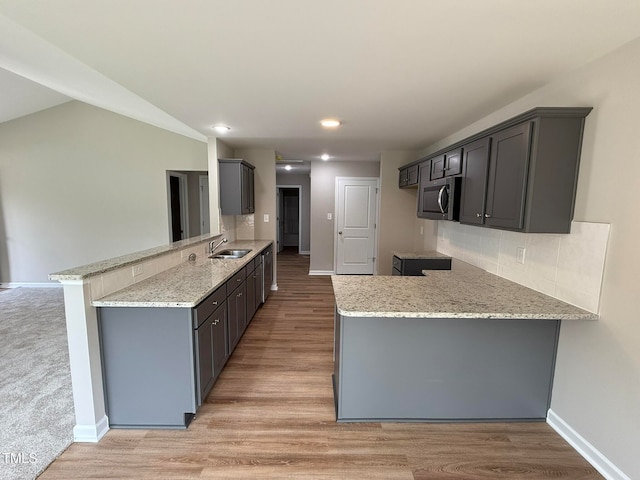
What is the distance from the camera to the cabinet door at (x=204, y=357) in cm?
192

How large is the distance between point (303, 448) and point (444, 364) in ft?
3.47

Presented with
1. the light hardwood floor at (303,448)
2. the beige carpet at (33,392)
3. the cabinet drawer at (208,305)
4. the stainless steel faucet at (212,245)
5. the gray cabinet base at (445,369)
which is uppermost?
the stainless steel faucet at (212,245)

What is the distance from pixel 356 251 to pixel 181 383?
455 cm

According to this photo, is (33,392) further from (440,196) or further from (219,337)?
(440,196)

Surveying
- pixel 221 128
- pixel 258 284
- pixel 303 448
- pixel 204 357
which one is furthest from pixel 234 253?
pixel 303 448

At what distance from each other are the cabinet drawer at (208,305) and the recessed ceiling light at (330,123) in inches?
75.4

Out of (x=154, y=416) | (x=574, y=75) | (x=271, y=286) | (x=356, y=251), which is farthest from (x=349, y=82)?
(x=356, y=251)

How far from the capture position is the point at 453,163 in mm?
2727

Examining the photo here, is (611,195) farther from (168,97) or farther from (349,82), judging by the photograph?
(168,97)

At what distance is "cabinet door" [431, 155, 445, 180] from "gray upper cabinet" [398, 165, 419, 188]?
0.50 m

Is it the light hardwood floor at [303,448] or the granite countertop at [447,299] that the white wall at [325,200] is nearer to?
the granite countertop at [447,299]

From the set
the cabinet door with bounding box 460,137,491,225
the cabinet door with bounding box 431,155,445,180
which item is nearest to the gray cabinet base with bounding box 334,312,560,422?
the cabinet door with bounding box 460,137,491,225

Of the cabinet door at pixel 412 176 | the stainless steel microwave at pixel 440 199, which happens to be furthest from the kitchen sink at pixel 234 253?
the cabinet door at pixel 412 176

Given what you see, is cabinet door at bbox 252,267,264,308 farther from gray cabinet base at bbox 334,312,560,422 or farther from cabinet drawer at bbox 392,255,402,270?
gray cabinet base at bbox 334,312,560,422
